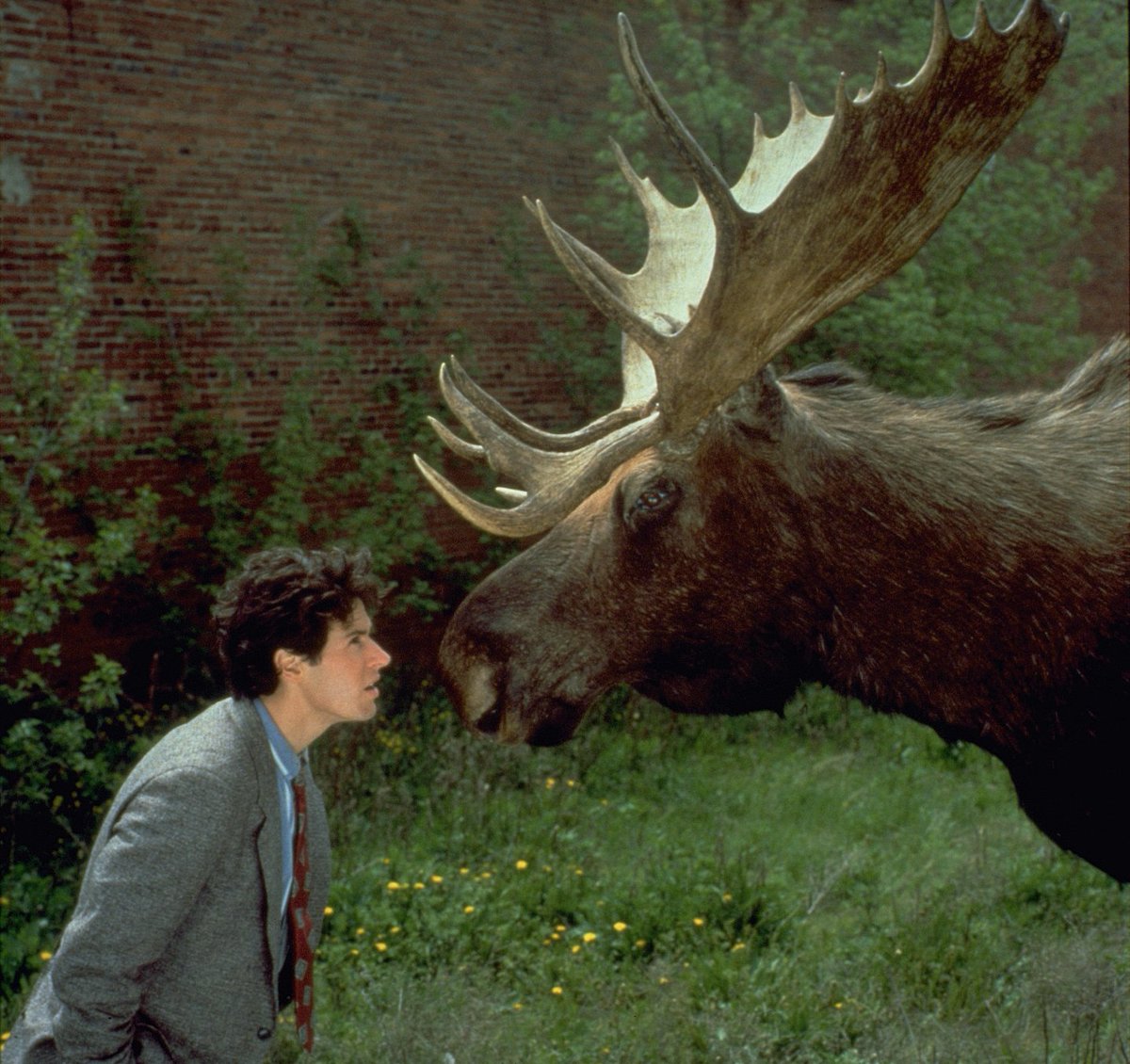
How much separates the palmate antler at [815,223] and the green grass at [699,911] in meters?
2.10

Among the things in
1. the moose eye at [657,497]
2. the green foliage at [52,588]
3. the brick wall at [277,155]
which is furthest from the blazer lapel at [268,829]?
the brick wall at [277,155]

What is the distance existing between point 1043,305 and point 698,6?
595 centimetres

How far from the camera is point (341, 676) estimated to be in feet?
8.52

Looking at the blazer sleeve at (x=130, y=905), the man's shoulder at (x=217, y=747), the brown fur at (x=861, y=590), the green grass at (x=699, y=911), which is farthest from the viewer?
the green grass at (x=699, y=911)

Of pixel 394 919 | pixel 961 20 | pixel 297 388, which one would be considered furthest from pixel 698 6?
pixel 394 919

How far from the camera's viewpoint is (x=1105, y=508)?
3.17m

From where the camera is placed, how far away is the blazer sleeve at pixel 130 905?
222 cm

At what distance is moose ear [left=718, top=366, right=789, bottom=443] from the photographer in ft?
10.7

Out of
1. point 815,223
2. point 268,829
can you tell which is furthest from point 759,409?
point 268,829

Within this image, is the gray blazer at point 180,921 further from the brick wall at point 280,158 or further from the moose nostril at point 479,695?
the brick wall at point 280,158

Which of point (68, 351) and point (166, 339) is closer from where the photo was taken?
point (68, 351)

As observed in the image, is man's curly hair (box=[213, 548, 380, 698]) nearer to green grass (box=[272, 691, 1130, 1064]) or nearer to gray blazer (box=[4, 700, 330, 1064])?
gray blazer (box=[4, 700, 330, 1064])

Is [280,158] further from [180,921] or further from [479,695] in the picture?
[180,921]

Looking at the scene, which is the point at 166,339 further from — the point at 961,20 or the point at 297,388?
the point at 961,20
